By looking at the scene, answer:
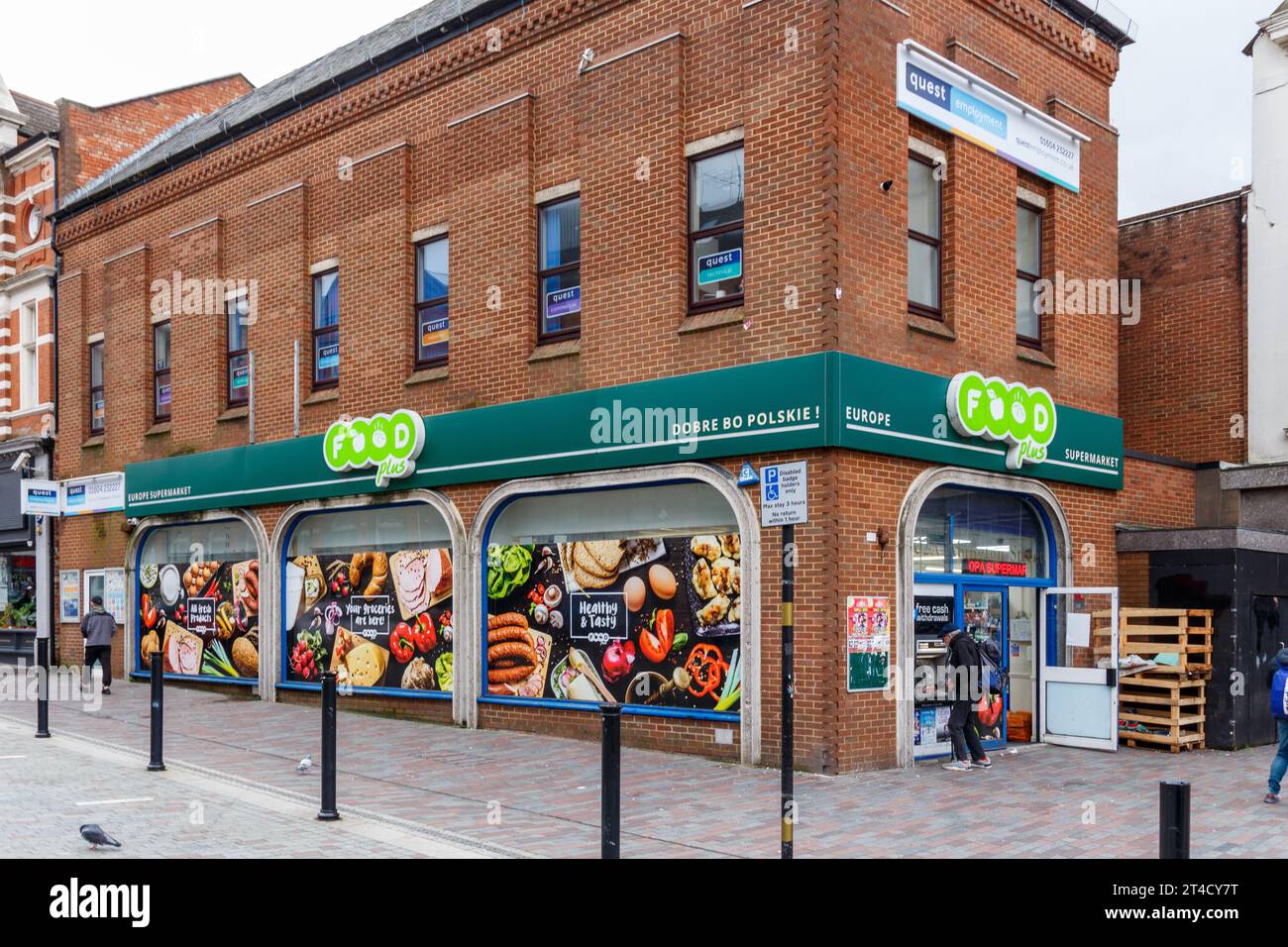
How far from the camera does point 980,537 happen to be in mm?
14461

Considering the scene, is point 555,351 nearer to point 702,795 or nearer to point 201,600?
point 702,795

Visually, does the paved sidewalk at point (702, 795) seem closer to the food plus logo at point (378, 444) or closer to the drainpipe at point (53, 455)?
the food plus logo at point (378, 444)

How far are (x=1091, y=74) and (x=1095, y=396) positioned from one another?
4.25 metres

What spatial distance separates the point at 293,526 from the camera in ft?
62.2

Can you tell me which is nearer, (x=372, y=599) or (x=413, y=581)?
(x=413, y=581)

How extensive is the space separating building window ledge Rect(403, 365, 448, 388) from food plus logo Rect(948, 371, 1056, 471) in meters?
6.73

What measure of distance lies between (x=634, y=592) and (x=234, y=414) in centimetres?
897

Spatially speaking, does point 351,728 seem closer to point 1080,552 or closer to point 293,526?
point 293,526

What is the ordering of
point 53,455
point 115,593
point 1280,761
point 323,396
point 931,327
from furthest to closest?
point 53,455
point 115,593
point 323,396
point 931,327
point 1280,761

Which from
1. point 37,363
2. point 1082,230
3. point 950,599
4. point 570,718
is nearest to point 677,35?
point 1082,230

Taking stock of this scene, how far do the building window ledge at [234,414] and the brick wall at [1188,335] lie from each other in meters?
13.9

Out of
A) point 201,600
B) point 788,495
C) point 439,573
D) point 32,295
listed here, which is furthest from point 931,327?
point 32,295

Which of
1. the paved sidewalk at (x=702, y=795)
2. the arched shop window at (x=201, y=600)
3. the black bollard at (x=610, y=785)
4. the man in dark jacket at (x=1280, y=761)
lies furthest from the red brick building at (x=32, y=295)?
the man in dark jacket at (x=1280, y=761)

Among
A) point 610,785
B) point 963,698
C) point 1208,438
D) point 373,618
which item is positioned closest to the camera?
point 610,785
